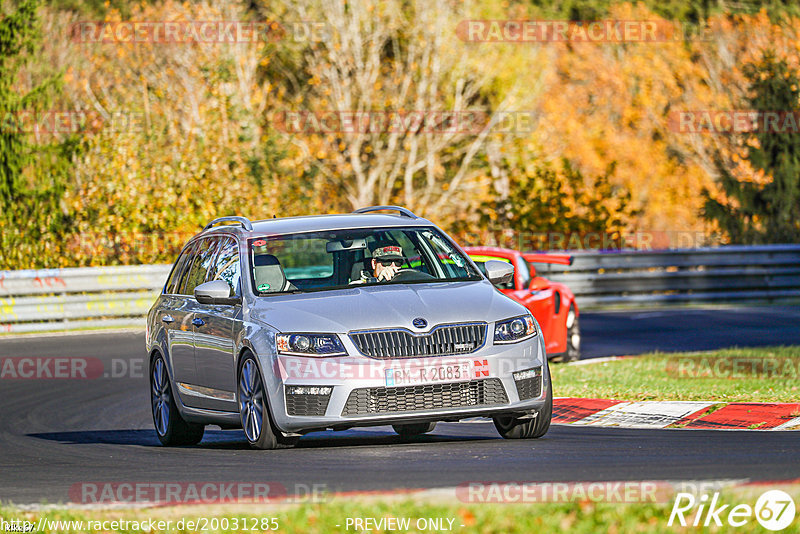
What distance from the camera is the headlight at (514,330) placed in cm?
980

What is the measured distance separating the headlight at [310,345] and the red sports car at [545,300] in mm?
7119

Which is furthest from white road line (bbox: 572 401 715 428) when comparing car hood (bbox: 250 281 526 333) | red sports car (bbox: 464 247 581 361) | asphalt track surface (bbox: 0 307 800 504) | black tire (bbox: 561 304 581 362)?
black tire (bbox: 561 304 581 362)

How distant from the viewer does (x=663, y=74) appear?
64250 millimetres

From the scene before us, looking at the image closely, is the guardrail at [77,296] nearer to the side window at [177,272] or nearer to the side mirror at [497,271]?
the side window at [177,272]

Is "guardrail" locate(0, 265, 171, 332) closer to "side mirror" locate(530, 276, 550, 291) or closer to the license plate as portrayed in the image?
"side mirror" locate(530, 276, 550, 291)

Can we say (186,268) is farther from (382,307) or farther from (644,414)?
(644,414)

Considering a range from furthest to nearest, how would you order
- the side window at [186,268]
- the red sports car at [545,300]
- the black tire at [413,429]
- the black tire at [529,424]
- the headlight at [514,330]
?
the red sports car at [545,300] < the side window at [186,268] < the black tire at [413,429] < the black tire at [529,424] < the headlight at [514,330]

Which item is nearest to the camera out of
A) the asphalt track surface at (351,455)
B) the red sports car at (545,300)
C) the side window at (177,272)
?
the asphalt track surface at (351,455)

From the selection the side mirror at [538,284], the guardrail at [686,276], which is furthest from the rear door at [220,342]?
the guardrail at [686,276]

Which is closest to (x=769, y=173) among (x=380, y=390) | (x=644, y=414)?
(x=644, y=414)

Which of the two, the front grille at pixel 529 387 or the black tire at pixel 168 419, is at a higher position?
the front grille at pixel 529 387

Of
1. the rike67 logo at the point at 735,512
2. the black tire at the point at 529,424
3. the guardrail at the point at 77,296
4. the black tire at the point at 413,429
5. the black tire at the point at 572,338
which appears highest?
the rike67 logo at the point at 735,512

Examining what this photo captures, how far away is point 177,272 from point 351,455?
3282 mm

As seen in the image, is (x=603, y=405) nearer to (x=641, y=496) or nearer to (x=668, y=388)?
(x=668, y=388)
